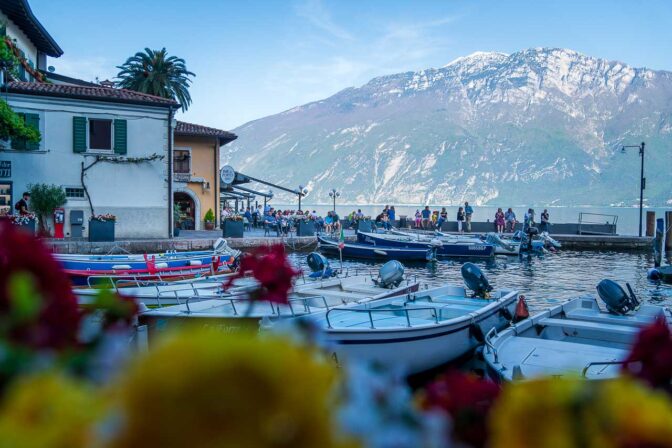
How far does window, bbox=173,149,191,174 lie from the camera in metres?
36.7

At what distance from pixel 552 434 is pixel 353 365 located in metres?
0.31

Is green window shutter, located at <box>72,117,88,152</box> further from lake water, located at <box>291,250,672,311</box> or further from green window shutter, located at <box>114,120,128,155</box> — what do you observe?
lake water, located at <box>291,250,672,311</box>

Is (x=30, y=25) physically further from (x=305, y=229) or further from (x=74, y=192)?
(x=305, y=229)

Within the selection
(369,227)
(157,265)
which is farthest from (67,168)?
(369,227)

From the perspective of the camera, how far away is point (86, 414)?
78 centimetres

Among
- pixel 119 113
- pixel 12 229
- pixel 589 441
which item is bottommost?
pixel 589 441

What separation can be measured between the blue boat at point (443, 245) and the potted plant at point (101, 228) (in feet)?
46.7

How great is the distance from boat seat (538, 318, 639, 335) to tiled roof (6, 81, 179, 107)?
916 inches

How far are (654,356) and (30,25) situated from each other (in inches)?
1340

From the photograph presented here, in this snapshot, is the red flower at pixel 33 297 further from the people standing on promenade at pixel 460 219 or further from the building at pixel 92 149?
the people standing on promenade at pixel 460 219

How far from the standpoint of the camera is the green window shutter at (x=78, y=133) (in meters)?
27.9

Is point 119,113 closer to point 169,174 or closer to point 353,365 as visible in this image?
point 169,174

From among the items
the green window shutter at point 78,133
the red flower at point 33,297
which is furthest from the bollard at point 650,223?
the red flower at point 33,297

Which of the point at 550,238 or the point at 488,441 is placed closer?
the point at 488,441
